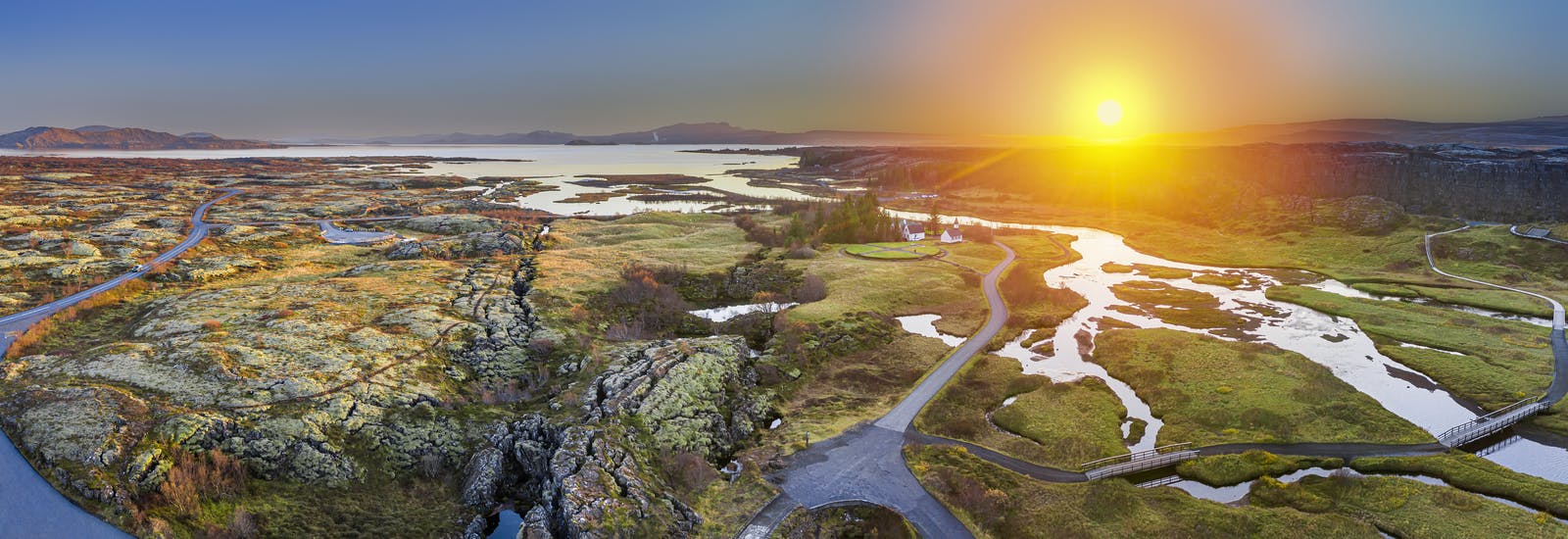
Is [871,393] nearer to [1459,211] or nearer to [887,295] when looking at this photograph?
[887,295]

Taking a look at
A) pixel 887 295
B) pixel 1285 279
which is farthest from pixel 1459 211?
pixel 887 295

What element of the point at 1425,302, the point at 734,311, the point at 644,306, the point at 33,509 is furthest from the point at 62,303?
the point at 1425,302

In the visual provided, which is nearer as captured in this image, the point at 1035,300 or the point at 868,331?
the point at 868,331

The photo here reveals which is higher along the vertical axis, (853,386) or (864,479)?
(864,479)

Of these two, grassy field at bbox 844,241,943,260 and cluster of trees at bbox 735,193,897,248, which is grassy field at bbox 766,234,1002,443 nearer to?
grassy field at bbox 844,241,943,260

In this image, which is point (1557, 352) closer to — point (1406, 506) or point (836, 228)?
point (1406, 506)

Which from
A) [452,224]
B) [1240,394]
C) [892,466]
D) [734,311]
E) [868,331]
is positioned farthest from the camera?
[452,224]
